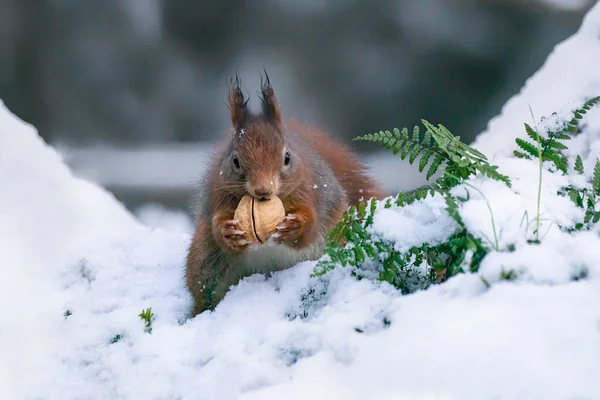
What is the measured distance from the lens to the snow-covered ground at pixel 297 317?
105cm

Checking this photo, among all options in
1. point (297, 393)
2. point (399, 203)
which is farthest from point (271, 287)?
point (297, 393)

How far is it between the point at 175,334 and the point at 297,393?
0.57m

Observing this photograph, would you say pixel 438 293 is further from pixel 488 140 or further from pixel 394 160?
pixel 394 160

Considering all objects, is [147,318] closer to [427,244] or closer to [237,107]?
[237,107]

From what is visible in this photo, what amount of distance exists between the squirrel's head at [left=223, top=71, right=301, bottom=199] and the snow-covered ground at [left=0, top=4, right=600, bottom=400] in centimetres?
25

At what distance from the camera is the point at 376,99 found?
3736 millimetres

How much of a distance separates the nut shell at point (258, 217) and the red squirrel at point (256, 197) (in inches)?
0.9

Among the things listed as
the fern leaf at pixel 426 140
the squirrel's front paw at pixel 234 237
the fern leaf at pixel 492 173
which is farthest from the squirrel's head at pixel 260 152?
the fern leaf at pixel 492 173

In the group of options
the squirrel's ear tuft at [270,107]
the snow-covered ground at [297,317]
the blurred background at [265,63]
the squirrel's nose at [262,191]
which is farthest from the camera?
the blurred background at [265,63]

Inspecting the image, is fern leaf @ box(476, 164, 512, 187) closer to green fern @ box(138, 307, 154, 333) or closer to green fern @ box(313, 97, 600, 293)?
green fern @ box(313, 97, 600, 293)

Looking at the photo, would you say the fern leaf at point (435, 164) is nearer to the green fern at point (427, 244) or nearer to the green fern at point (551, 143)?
the green fern at point (427, 244)

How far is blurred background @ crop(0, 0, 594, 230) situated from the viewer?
3588 mm

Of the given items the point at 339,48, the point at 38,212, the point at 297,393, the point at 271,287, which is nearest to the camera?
the point at 297,393

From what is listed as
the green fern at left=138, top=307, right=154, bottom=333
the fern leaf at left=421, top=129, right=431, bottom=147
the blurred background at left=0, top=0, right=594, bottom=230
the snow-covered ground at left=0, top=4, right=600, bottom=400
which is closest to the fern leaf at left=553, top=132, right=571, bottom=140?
the snow-covered ground at left=0, top=4, right=600, bottom=400
